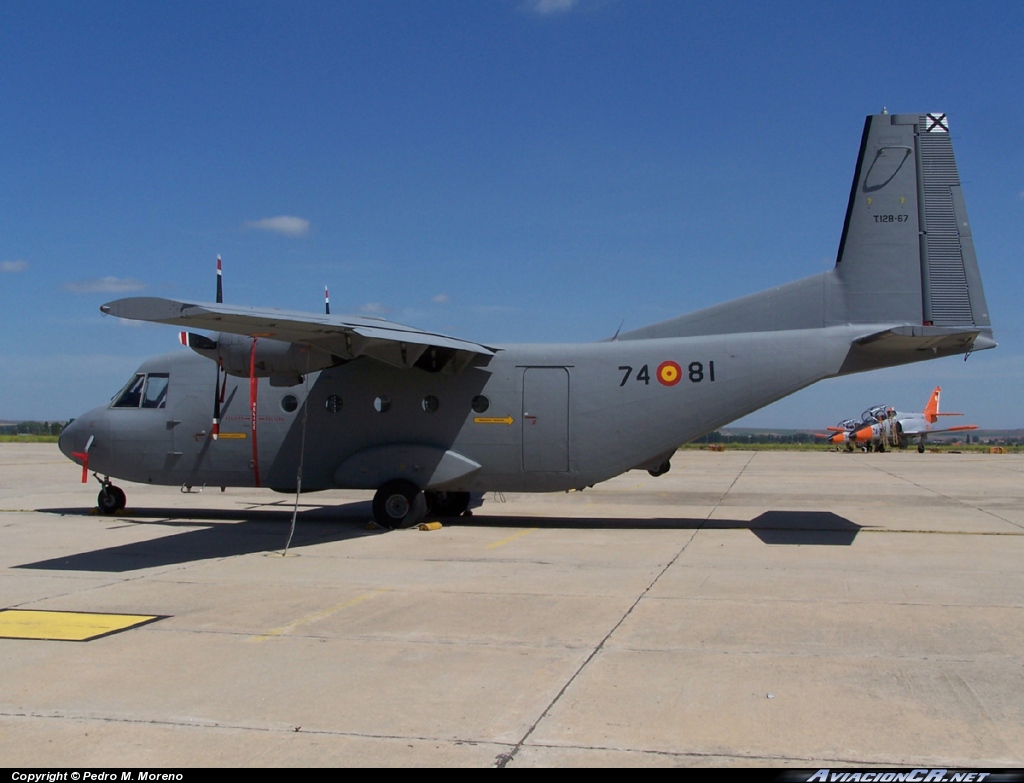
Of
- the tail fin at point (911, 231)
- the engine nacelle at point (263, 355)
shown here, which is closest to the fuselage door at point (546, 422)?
the engine nacelle at point (263, 355)

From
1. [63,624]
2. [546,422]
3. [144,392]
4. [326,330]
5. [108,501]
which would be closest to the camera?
[63,624]

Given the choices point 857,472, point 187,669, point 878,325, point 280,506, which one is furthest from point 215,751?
point 857,472

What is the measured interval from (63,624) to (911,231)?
12008 millimetres

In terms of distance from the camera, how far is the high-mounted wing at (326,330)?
9.63 metres

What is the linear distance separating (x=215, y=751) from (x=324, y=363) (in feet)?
31.3

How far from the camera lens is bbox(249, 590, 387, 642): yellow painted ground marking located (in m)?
7.15

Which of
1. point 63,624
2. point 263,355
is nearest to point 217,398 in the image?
point 263,355

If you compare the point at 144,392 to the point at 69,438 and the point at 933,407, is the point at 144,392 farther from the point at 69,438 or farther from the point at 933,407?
the point at 933,407

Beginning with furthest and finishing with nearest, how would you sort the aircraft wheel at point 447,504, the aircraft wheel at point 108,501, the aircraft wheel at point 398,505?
the aircraft wheel at point 108,501
the aircraft wheel at point 447,504
the aircraft wheel at point 398,505

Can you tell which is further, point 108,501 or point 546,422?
point 108,501

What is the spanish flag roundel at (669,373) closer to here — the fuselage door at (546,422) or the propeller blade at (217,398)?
the fuselage door at (546,422)

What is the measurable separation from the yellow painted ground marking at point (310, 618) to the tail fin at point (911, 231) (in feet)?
28.3

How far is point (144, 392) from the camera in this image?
1584 centimetres

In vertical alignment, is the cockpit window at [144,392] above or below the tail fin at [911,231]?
below
